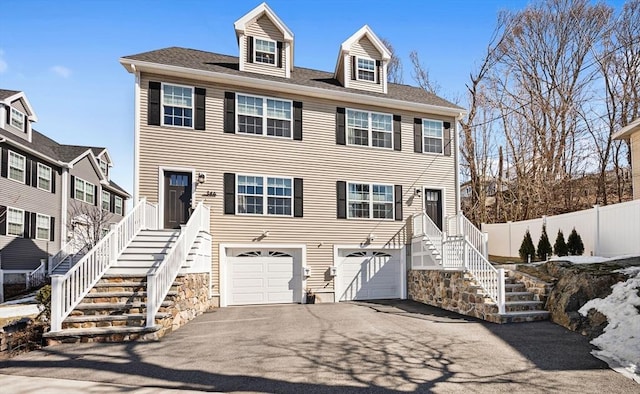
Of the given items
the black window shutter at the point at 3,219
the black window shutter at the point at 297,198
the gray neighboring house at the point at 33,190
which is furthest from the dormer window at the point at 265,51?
the black window shutter at the point at 3,219

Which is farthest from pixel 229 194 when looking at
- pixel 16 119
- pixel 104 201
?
pixel 104 201

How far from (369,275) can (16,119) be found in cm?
1743

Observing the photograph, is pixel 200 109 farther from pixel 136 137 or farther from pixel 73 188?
pixel 73 188

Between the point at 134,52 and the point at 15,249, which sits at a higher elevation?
the point at 134,52

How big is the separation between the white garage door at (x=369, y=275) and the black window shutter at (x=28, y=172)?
14.6 meters

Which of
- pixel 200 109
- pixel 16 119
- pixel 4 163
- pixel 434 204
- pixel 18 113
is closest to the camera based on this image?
pixel 200 109

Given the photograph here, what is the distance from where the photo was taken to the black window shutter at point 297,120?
512 inches

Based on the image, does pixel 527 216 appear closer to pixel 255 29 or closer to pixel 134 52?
pixel 255 29

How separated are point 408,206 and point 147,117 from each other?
28.7 ft

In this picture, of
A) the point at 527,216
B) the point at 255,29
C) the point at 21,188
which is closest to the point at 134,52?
the point at 255,29

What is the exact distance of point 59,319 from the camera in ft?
23.3

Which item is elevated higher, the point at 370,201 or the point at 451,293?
the point at 370,201

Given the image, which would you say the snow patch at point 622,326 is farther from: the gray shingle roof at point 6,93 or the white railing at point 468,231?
the gray shingle roof at point 6,93

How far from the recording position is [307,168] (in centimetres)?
1307
